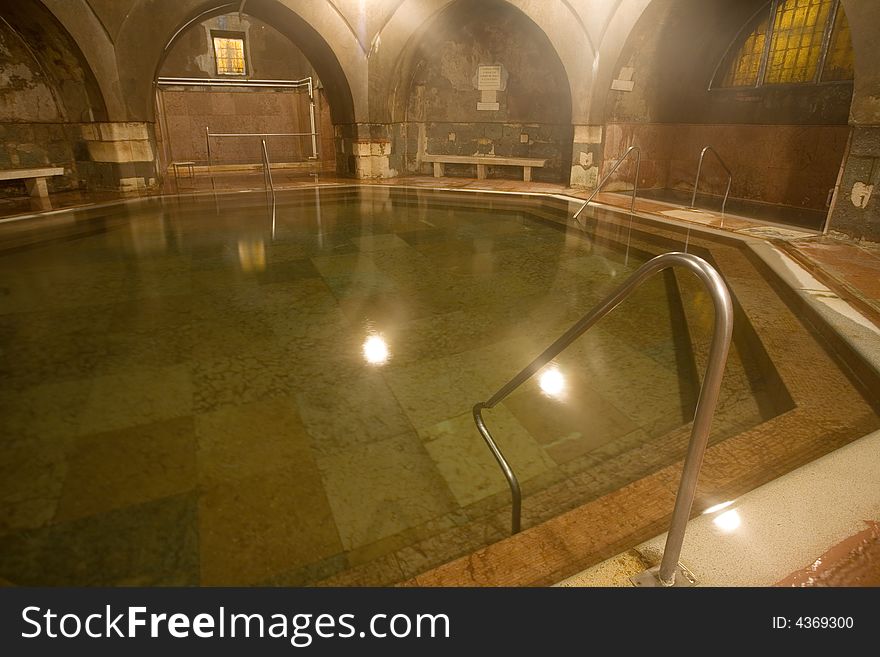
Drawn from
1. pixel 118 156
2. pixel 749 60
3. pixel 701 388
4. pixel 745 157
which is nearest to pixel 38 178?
pixel 118 156

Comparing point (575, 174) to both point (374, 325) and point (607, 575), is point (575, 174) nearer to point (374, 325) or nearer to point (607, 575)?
point (374, 325)

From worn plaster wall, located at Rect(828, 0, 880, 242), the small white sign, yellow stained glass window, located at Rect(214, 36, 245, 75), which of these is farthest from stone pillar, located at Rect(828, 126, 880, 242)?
yellow stained glass window, located at Rect(214, 36, 245, 75)

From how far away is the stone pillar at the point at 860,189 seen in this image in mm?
4847

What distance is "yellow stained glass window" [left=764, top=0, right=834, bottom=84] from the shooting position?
7.29m

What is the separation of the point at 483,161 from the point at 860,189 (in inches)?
275

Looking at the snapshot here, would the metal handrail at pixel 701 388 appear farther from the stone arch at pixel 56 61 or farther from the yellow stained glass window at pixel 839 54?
the stone arch at pixel 56 61

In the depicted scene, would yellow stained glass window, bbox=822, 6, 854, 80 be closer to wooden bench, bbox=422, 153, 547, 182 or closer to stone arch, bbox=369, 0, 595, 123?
stone arch, bbox=369, 0, 595, 123

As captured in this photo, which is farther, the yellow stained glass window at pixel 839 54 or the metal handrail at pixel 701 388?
the yellow stained glass window at pixel 839 54

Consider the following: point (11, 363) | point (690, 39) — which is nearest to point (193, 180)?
point (11, 363)

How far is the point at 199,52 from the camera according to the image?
1401 centimetres

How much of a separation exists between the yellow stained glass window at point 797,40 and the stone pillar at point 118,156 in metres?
10.3

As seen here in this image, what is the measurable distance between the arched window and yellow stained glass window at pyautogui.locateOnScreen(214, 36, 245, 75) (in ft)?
41.2

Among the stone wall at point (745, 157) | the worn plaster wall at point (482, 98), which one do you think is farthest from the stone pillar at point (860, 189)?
the worn plaster wall at point (482, 98)

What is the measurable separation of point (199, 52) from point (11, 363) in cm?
1432
